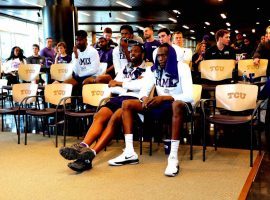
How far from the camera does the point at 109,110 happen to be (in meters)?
4.31

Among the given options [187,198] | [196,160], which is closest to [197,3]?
[196,160]

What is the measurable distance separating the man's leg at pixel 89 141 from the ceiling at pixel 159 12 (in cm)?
1115

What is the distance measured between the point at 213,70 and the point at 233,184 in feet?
9.21

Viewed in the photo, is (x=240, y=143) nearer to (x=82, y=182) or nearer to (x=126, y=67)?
(x=126, y=67)

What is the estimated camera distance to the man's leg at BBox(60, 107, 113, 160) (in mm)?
3604

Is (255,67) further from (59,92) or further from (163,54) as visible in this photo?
(59,92)

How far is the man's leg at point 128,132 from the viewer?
3971 millimetres

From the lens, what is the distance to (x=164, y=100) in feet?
13.2

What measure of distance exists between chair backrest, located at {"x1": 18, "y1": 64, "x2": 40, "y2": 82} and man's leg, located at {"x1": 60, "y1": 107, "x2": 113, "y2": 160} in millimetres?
3366

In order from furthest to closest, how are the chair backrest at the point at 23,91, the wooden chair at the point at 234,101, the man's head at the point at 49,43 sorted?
1. the man's head at the point at 49,43
2. the chair backrest at the point at 23,91
3. the wooden chair at the point at 234,101

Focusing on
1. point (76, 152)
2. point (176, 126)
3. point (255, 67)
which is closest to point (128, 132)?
point (176, 126)

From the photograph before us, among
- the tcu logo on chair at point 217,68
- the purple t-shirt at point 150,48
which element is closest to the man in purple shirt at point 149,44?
the purple t-shirt at point 150,48

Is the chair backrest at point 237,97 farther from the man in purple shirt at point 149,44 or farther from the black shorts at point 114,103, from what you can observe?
the man in purple shirt at point 149,44

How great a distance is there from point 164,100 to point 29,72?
13.4ft
